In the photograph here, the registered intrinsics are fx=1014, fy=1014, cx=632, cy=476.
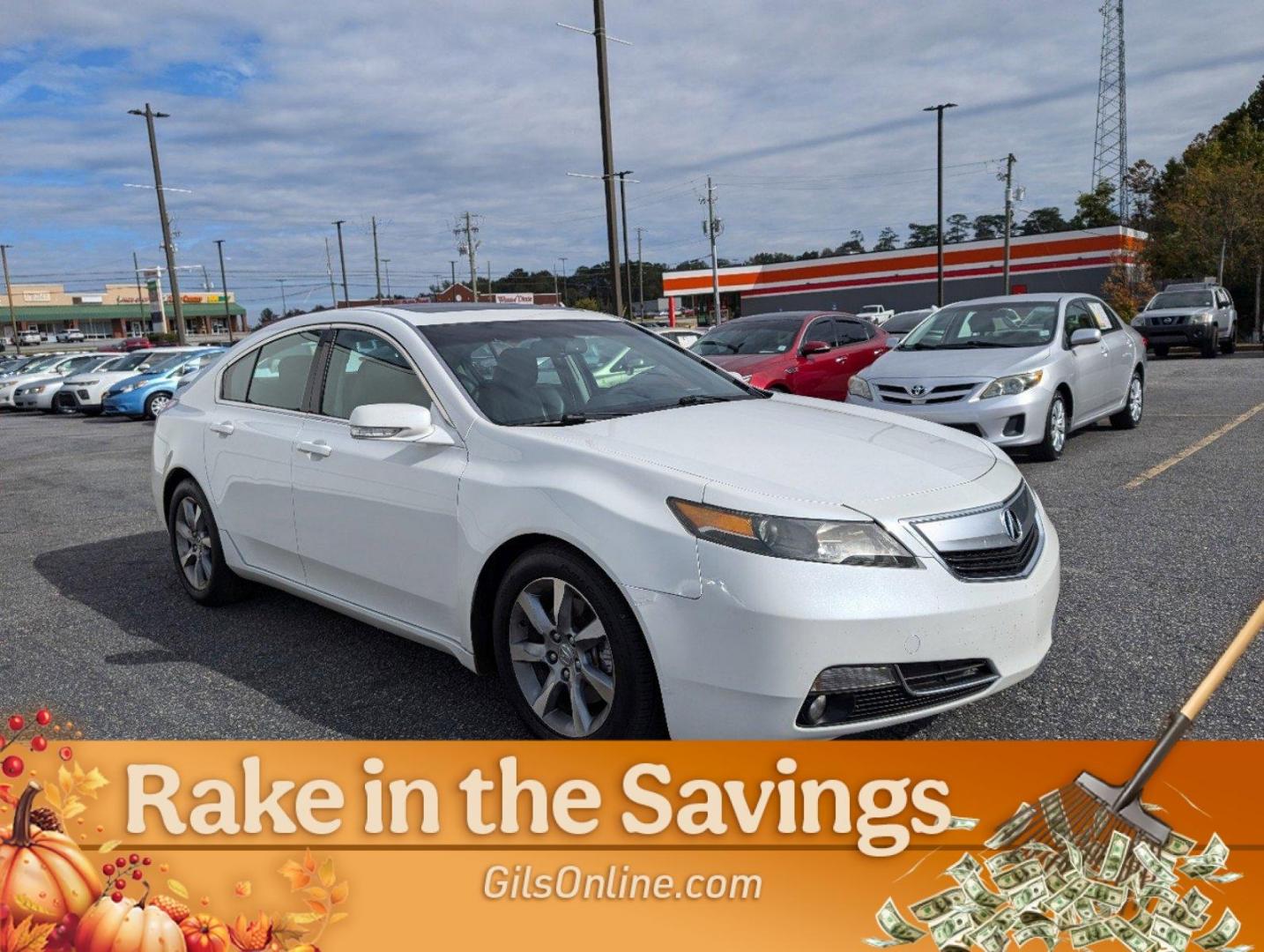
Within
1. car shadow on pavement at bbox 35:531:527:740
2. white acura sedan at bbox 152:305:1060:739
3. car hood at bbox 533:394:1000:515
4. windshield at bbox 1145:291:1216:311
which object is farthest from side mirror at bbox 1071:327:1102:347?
windshield at bbox 1145:291:1216:311

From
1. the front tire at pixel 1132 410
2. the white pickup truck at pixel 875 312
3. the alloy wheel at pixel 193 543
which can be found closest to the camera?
Answer: the alloy wheel at pixel 193 543

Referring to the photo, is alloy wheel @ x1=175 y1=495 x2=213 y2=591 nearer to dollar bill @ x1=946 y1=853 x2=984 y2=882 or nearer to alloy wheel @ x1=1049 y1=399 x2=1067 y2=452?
dollar bill @ x1=946 y1=853 x2=984 y2=882

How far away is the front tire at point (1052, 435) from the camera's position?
8.68 m

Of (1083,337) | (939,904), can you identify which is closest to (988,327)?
(1083,337)

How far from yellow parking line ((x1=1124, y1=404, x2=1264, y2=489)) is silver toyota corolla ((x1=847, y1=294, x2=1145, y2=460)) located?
33.5 inches

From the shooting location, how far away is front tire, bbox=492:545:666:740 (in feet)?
9.53

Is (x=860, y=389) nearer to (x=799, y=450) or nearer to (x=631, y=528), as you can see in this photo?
(x=799, y=450)

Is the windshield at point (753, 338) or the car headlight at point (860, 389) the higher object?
the windshield at point (753, 338)

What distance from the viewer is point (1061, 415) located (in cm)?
893

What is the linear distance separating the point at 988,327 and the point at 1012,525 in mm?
7102

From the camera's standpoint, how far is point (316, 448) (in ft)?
13.4

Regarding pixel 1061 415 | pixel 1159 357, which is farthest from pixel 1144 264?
pixel 1061 415

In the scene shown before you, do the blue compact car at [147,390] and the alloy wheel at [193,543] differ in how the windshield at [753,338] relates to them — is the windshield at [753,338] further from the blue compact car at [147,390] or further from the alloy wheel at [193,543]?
the blue compact car at [147,390]

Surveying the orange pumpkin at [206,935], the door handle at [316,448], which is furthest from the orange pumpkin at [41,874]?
the door handle at [316,448]
